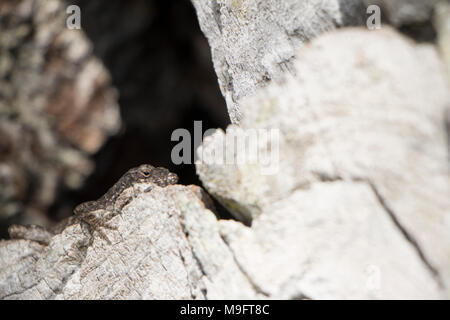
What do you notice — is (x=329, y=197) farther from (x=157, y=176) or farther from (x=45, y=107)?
(x=45, y=107)

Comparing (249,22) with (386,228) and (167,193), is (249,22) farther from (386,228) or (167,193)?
(386,228)

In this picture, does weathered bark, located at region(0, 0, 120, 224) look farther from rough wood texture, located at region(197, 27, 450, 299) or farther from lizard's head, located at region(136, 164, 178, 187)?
rough wood texture, located at region(197, 27, 450, 299)

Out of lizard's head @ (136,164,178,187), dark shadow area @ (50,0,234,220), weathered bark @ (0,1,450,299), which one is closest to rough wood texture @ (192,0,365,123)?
weathered bark @ (0,1,450,299)

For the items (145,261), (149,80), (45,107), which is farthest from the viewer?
(149,80)

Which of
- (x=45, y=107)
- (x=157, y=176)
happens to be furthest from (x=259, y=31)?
(x=45, y=107)

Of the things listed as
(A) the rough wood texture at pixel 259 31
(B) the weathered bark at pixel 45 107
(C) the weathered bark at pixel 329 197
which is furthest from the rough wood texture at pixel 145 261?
(B) the weathered bark at pixel 45 107
